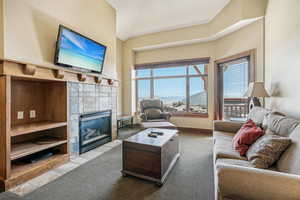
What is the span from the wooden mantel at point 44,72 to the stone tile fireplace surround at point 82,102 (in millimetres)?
127

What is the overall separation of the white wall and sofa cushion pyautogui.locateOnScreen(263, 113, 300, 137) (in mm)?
534

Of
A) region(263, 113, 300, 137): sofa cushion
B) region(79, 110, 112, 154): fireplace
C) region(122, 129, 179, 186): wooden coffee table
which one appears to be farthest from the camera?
region(79, 110, 112, 154): fireplace

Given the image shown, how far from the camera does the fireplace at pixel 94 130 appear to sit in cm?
292

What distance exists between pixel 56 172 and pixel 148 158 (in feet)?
4.73

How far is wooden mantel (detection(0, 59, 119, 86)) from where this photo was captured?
5.99ft

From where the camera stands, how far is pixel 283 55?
A: 7.93 feet

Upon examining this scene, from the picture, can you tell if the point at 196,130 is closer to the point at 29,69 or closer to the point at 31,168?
the point at 31,168

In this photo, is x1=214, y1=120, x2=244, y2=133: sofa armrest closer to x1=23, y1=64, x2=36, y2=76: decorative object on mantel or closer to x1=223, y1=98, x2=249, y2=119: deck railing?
x1=223, y1=98, x2=249, y2=119: deck railing

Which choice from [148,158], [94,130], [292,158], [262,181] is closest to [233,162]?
[292,158]

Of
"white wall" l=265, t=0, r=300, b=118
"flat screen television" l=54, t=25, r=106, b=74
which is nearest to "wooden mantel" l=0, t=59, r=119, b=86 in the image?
"flat screen television" l=54, t=25, r=106, b=74

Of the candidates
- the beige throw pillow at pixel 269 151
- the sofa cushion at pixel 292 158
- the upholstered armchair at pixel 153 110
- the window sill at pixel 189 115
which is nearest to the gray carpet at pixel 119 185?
the beige throw pillow at pixel 269 151

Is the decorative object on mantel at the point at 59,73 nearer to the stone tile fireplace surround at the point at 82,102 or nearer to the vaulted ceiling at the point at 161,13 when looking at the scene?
the stone tile fireplace surround at the point at 82,102

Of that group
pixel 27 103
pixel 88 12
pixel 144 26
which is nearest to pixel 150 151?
pixel 27 103

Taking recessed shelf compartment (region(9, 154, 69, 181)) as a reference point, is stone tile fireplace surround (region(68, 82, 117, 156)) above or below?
above
